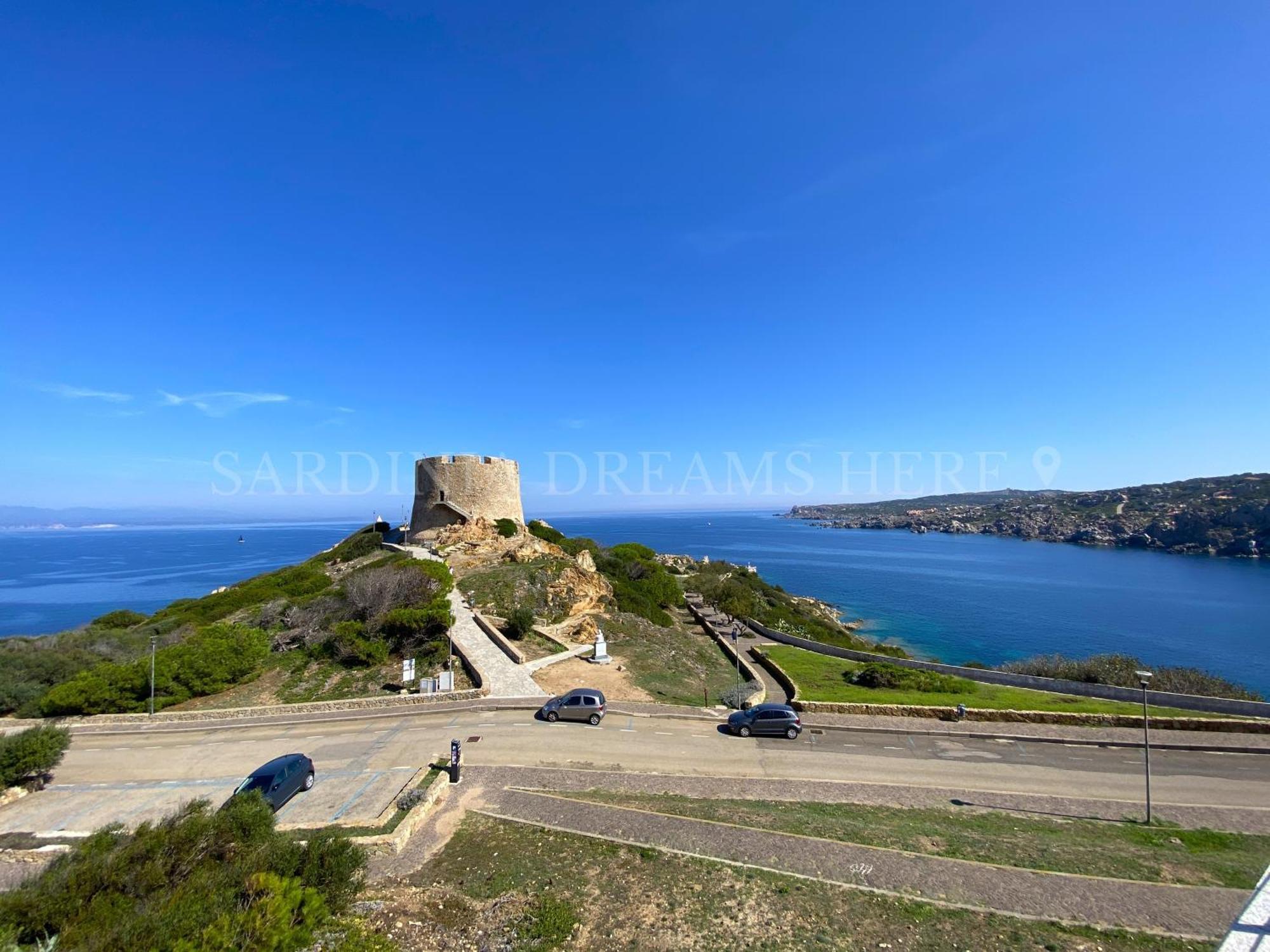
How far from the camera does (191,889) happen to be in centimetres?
521

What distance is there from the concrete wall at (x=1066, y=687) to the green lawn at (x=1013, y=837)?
1122 cm

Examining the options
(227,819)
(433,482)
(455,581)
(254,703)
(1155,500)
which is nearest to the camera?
(227,819)

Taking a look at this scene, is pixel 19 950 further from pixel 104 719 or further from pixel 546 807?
pixel 104 719

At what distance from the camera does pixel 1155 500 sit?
5349 inches

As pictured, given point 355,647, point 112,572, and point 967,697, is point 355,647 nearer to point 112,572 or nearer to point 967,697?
point 967,697

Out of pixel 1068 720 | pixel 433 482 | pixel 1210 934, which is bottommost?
pixel 1068 720

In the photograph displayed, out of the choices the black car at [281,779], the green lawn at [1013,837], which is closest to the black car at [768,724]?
the green lawn at [1013,837]

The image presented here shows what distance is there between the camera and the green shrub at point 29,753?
11141 millimetres

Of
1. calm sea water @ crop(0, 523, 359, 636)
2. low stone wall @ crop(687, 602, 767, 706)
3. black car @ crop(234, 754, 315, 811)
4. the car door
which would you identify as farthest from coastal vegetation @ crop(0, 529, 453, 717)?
calm sea water @ crop(0, 523, 359, 636)

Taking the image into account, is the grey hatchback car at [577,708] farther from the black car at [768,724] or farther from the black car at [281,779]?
the black car at [281,779]

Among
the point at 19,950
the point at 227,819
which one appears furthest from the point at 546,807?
the point at 19,950

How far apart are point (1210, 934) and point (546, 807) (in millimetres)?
9523

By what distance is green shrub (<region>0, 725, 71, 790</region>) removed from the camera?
11.1m

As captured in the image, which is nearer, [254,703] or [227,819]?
[227,819]
